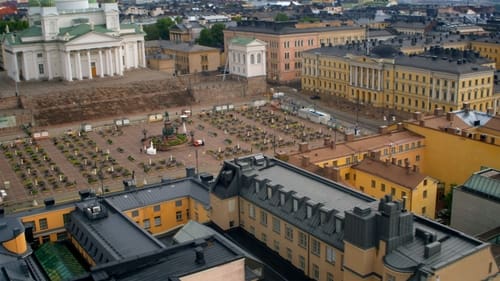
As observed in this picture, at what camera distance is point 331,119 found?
9800cm

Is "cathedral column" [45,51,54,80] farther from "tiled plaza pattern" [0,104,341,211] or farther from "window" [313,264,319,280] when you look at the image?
"window" [313,264,319,280]

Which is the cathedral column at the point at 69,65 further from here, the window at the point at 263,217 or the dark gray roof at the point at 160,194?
the window at the point at 263,217

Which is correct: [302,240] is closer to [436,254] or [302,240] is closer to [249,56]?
[436,254]

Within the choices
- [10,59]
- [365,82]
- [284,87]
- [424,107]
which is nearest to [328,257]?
[424,107]

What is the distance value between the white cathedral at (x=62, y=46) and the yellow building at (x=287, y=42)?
1324 inches

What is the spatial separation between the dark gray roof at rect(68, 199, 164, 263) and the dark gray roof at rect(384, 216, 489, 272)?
1494 cm

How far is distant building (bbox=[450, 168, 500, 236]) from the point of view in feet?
158

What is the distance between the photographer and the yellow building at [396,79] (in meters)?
91.5

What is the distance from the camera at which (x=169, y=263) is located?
3216cm

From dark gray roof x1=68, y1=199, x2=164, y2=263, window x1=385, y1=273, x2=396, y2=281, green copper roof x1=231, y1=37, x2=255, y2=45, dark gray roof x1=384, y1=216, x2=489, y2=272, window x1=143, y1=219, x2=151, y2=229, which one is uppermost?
green copper roof x1=231, y1=37, x2=255, y2=45

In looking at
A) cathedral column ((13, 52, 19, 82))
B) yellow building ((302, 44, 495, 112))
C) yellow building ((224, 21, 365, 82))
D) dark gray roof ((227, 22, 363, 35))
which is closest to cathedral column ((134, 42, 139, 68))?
dark gray roof ((227, 22, 363, 35))

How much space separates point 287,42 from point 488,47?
4572 cm

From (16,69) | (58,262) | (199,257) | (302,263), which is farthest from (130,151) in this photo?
(199,257)

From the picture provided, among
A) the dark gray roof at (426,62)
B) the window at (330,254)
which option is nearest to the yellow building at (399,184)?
the window at (330,254)
